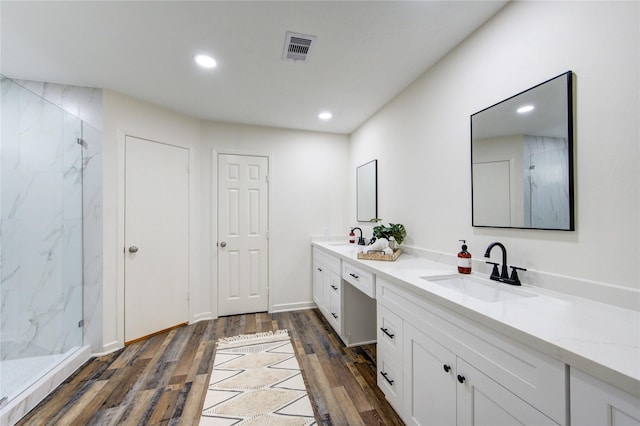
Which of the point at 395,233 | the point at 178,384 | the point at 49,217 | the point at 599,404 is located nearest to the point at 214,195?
the point at 49,217

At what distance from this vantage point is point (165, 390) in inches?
74.7

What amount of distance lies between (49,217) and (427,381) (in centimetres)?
311

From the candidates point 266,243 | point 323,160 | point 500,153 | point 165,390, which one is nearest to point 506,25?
point 500,153

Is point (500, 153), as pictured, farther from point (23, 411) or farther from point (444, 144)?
point (23, 411)

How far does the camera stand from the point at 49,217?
223 cm

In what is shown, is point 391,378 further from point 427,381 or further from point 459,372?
point 459,372

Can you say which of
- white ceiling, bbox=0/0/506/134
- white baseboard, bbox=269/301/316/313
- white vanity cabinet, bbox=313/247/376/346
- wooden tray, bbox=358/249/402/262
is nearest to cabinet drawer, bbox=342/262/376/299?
white vanity cabinet, bbox=313/247/376/346

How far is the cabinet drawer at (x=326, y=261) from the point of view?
2.65 meters

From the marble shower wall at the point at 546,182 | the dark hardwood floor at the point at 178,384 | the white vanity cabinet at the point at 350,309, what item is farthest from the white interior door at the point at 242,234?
the marble shower wall at the point at 546,182

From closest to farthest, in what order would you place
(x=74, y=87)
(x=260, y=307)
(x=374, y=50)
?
(x=374, y=50), (x=74, y=87), (x=260, y=307)

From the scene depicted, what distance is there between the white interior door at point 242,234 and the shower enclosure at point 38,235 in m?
1.33

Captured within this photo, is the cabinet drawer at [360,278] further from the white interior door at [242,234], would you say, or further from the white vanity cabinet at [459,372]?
the white interior door at [242,234]

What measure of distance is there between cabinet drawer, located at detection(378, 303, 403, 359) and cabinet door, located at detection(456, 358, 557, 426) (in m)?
0.47

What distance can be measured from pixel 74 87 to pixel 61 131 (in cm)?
42
